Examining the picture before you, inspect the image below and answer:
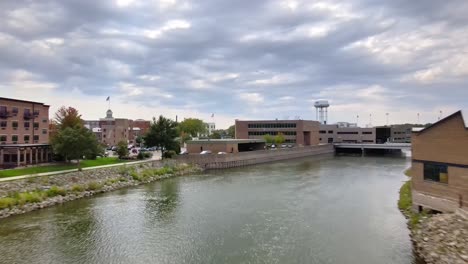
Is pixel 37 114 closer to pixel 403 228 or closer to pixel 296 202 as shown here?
pixel 296 202

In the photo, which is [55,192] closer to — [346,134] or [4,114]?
[4,114]

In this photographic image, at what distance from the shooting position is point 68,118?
58812 mm

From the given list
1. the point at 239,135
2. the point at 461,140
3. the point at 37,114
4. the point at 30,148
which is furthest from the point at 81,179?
the point at 239,135

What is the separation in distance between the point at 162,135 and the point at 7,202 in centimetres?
3483

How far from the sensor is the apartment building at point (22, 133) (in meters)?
42.2

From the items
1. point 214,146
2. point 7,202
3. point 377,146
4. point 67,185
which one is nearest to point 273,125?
point 377,146

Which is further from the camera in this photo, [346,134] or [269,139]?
[346,134]

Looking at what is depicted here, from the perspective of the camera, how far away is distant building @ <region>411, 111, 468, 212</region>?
73.4 feet

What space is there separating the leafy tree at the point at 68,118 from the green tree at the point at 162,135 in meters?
12.3

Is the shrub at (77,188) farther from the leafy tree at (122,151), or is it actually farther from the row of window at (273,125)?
the row of window at (273,125)

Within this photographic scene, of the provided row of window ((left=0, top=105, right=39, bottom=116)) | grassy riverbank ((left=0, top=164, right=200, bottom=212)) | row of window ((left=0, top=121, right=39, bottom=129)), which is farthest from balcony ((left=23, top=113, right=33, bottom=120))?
grassy riverbank ((left=0, top=164, right=200, bottom=212))

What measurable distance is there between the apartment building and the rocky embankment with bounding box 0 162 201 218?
8.87 meters

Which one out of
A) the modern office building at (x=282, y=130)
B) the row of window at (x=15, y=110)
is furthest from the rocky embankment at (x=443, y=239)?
the modern office building at (x=282, y=130)

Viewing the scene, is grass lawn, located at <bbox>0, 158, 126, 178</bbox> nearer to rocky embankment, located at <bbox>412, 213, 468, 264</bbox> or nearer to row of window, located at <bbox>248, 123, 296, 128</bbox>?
rocky embankment, located at <bbox>412, 213, 468, 264</bbox>
